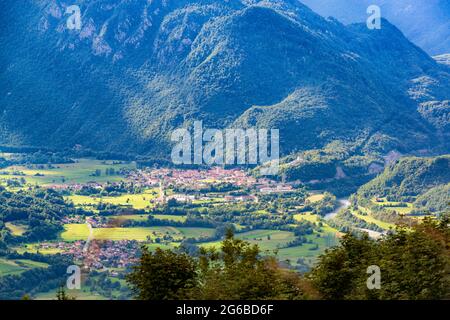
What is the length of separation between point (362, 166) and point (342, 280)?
50.5m

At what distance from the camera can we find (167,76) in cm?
9569

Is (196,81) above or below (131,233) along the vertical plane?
above

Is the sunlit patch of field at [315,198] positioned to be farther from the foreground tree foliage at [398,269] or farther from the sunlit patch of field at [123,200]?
the foreground tree foliage at [398,269]

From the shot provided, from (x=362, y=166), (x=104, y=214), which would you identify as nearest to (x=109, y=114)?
(x=362, y=166)

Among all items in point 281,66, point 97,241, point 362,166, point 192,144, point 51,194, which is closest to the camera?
point 97,241

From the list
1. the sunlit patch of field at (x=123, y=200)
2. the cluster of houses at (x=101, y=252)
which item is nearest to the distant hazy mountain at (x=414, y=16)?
the sunlit patch of field at (x=123, y=200)

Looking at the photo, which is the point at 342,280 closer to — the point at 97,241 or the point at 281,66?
the point at 97,241

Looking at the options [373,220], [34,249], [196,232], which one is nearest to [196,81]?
[373,220]

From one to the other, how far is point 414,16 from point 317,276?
13919 cm

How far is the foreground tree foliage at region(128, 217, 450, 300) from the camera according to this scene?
2031cm

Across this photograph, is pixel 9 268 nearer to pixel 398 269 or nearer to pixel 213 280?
pixel 213 280

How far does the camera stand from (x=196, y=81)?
9138 centimetres

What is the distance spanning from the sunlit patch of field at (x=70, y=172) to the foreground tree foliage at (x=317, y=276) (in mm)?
44504

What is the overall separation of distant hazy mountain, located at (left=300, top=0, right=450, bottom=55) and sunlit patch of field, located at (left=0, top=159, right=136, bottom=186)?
84615 millimetres
